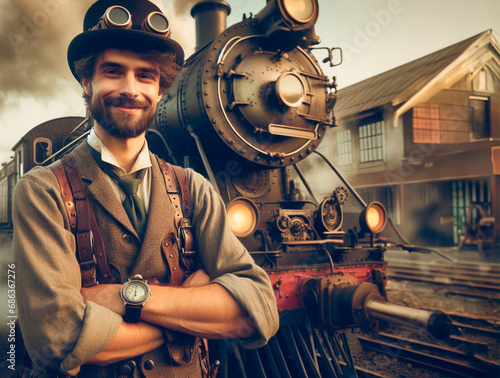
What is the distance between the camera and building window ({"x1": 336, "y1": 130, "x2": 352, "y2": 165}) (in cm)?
1182

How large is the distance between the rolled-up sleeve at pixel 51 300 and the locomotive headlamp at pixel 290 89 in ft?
7.97

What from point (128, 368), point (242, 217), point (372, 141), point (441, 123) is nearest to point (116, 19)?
point (128, 368)

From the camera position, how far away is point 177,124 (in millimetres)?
3576

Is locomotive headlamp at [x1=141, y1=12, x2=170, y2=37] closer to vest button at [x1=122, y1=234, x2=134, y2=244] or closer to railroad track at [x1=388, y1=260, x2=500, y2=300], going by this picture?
vest button at [x1=122, y1=234, x2=134, y2=244]

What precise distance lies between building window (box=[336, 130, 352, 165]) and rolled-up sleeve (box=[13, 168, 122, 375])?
1130 cm

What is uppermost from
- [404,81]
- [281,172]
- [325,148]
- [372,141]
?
[404,81]

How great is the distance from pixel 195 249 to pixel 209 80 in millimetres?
2067

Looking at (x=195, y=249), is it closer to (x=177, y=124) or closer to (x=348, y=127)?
(x=177, y=124)

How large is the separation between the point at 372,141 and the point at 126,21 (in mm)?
11002

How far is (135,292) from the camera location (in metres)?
1.12

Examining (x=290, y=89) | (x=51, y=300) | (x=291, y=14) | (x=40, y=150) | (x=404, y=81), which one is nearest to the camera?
(x=51, y=300)

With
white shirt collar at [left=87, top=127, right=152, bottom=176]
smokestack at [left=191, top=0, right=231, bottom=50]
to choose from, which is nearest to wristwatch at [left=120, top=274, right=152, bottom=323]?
white shirt collar at [left=87, top=127, right=152, bottom=176]

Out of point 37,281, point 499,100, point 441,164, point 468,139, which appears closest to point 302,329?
point 37,281

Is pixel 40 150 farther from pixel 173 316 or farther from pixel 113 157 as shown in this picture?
pixel 173 316
